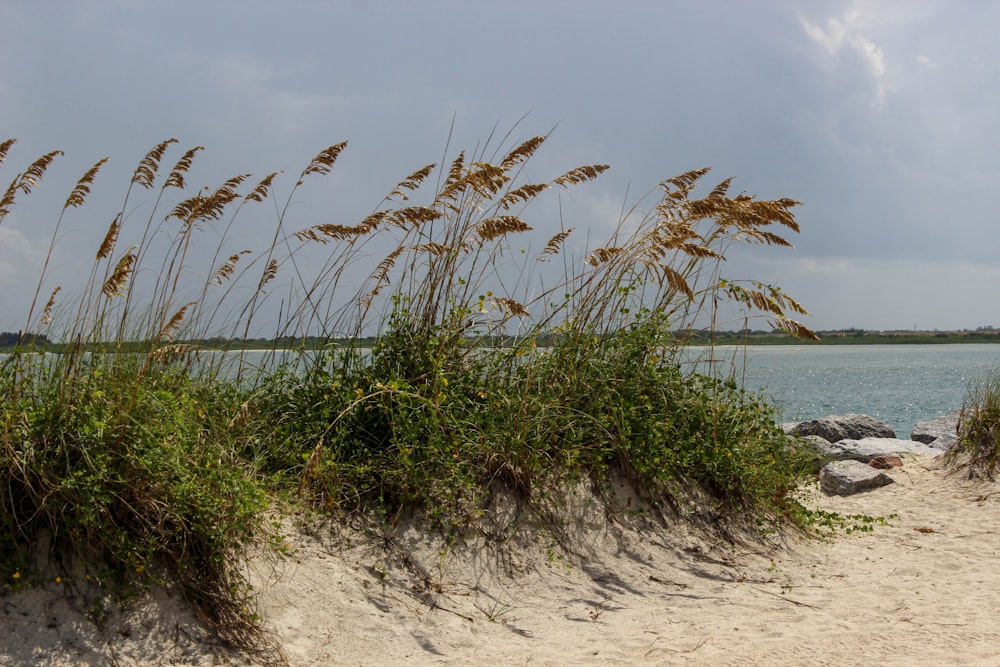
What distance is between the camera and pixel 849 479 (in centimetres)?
802

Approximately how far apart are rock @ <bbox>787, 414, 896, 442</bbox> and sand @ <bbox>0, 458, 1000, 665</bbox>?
4.69 meters

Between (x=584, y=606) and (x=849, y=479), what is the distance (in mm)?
4435

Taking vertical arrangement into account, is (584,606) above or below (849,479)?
below

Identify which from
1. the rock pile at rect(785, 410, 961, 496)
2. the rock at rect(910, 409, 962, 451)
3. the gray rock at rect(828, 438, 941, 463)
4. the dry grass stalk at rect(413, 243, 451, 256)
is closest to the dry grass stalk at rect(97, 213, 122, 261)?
the dry grass stalk at rect(413, 243, 451, 256)

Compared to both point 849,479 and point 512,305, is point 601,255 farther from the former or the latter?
point 849,479

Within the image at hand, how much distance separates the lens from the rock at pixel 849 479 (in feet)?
26.3

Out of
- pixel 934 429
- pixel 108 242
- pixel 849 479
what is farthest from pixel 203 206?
pixel 934 429

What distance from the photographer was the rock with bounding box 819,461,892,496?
8008 millimetres

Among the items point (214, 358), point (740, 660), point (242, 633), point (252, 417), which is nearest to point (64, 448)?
point (242, 633)

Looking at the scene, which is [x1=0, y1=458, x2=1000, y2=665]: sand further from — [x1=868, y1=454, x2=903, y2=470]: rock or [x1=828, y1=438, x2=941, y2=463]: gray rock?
[x1=828, y1=438, x2=941, y2=463]: gray rock

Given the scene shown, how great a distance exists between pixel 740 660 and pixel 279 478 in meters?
2.82

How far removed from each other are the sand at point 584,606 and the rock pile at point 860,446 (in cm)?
178

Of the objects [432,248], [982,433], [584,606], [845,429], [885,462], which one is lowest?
[584,606]

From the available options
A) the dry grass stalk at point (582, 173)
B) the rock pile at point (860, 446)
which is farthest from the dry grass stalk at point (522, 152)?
the rock pile at point (860, 446)
